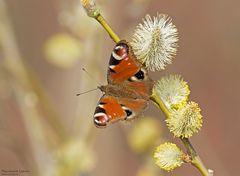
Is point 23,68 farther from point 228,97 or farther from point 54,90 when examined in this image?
point 228,97

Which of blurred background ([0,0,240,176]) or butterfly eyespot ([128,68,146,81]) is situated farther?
blurred background ([0,0,240,176])

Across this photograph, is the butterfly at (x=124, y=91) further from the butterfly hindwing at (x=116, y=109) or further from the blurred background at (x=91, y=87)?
the blurred background at (x=91, y=87)

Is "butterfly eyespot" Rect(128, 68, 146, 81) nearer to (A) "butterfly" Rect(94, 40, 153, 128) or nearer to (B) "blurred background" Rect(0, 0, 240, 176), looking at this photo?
(A) "butterfly" Rect(94, 40, 153, 128)

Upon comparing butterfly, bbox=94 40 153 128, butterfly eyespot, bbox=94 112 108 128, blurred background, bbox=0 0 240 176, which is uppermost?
blurred background, bbox=0 0 240 176

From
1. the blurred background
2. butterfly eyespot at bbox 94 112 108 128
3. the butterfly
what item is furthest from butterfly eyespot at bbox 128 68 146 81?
the blurred background

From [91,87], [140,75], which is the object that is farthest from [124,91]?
[91,87]

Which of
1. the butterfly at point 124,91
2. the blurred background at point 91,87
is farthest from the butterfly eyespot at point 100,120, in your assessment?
the blurred background at point 91,87

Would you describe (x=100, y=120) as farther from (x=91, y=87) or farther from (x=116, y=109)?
(x=91, y=87)

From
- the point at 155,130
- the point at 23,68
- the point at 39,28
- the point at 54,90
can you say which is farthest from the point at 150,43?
the point at 39,28
